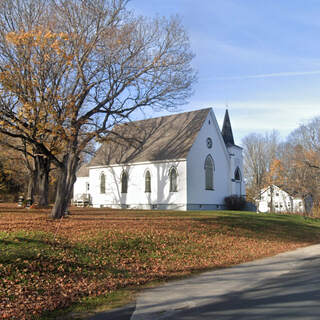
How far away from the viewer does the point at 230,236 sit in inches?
790

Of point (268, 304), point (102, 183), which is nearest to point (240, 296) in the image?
point (268, 304)

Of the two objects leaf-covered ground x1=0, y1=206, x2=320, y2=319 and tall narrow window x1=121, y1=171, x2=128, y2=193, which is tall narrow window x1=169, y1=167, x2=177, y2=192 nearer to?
tall narrow window x1=121, y1=171, x2=128, y2=193

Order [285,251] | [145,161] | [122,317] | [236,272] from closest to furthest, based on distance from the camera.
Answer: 1. [122,317]
2. [236,272]
3. [285,251]
4. [145,161]

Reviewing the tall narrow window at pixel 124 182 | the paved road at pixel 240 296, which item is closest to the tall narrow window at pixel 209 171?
the tall narrow window at pixel 124 182

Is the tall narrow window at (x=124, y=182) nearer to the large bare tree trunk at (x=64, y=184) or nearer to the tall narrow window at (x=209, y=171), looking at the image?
the tall narrow window at (x=209, y=171)

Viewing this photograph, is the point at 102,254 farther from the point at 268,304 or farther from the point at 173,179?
the point at 173,179

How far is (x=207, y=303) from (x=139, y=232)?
8679 millimetres

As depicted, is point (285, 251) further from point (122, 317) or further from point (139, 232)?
point (122, 317)

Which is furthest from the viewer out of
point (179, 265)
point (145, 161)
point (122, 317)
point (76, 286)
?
point (145, 161)

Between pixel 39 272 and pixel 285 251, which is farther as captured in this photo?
pixel 285 251

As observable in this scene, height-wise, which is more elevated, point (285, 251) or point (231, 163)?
point (231, 163)

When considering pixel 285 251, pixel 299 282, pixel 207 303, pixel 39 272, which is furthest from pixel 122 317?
pixel 285 251

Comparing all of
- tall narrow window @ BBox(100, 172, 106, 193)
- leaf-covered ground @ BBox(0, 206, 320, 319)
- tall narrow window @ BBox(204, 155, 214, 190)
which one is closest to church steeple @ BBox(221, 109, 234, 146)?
tall narrow window @ BBox(204, 155, 214, 190)

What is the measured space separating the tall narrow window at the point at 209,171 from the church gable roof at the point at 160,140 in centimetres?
303
